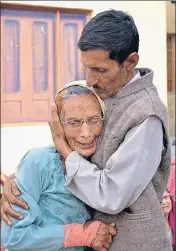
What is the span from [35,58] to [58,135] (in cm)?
447

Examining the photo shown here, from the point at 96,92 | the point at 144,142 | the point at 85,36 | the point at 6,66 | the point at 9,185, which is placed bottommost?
the point at 9,185

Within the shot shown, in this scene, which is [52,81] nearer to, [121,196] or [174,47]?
[121,196]

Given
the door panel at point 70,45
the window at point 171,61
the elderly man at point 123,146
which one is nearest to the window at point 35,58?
the door panel at point 70,45

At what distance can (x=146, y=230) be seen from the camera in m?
1.85

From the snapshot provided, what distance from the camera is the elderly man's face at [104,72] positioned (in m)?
1.80

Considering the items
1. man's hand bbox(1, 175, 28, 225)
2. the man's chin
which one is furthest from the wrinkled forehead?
man's hand bbox(1, 175, 28, 225)

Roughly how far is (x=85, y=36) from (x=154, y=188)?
0.72 metres

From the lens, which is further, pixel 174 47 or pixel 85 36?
pixel 174 47

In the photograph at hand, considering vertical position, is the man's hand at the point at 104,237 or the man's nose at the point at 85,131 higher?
the man's nose at the point at 85,131

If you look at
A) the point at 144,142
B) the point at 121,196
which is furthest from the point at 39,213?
the point at 144,142

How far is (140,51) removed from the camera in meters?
6.88

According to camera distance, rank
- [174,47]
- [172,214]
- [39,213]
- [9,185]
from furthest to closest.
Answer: [174,47] < [172,214] < [9,185] < [39,213]

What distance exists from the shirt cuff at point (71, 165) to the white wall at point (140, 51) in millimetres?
4367

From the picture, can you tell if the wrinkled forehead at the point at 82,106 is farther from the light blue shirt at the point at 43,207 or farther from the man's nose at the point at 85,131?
the light blue shirt at the point at 43,207
